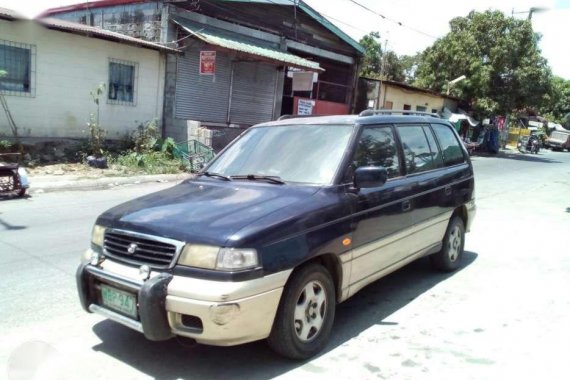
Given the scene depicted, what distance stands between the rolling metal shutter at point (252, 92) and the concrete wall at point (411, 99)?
8380mm

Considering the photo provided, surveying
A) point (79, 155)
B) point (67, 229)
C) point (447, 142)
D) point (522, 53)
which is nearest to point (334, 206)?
point (447, 142)

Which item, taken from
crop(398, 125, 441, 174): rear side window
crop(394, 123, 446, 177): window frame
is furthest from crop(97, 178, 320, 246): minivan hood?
crop(398, 125, 441, 174): rear side window

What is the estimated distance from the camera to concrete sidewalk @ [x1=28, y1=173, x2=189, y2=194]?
405 inches

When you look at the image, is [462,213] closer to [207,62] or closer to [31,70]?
[207,62]

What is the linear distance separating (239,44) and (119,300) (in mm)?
14566

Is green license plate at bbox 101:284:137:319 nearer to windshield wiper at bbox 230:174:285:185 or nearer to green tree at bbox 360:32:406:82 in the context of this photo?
windshield wiper at bbox 230:174:285:185

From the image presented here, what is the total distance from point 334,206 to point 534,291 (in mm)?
2833

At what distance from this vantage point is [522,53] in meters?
27.8

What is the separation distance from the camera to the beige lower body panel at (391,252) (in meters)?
3.96

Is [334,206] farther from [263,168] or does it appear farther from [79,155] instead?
[79,155]

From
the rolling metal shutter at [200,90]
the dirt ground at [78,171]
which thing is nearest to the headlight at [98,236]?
the dirt ground at [78,171]

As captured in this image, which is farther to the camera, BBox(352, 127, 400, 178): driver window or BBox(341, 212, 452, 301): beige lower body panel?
BBox(352, 127, 400, 178): driver window

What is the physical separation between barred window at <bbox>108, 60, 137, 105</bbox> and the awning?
7.03 feet

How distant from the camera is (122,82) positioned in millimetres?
15039
